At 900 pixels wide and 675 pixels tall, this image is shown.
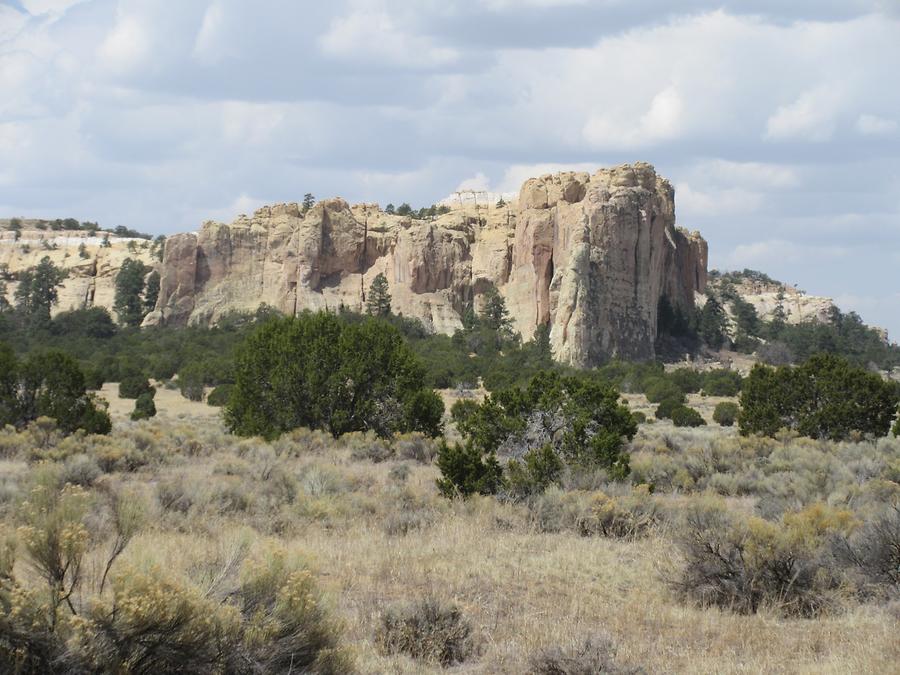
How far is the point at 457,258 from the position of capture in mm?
89625

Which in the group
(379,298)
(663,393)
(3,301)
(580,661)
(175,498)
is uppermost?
(379,298)

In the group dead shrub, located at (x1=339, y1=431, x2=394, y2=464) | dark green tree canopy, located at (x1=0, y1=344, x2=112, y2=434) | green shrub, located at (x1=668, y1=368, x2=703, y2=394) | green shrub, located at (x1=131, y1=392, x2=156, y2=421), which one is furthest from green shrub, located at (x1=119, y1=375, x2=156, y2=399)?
green shrub, located at (x1=668, y1=368, x2=703, y2=394)

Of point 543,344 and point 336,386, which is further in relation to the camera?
point 543,344

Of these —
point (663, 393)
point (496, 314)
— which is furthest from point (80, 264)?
point (663, 393)

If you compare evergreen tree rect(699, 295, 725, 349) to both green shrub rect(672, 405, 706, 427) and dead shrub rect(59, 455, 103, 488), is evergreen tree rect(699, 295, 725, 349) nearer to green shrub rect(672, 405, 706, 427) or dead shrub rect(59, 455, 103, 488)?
green shrub rect(672, 405, 706, 427)

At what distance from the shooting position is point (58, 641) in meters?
4.90

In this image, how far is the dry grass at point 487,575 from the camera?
6504 millimetres

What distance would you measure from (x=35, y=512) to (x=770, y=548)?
19.2 feet

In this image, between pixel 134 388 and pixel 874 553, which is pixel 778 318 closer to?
pixel 134 388

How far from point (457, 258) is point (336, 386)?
6573 cm

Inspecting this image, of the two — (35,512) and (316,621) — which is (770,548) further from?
(35,512)

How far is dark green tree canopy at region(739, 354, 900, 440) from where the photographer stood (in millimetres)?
24297

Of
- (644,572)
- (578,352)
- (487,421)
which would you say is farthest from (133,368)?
(644,572)

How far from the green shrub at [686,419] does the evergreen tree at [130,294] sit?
214ft
